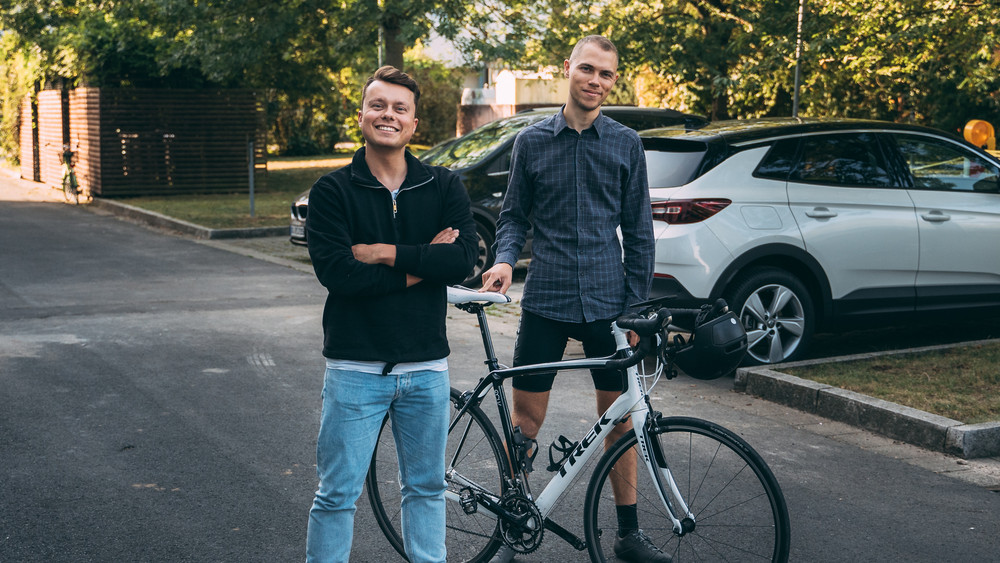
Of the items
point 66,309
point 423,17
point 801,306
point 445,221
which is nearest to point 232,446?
point 445,221

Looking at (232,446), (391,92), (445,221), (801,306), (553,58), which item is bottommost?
(232,446)

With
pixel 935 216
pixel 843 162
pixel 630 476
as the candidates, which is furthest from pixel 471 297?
pixel 935 216

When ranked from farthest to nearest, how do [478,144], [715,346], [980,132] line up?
[478,144] < [980,132] < [715,346]

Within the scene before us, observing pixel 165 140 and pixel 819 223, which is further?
pixel 165 140

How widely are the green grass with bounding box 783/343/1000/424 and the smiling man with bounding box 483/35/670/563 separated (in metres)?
2.68

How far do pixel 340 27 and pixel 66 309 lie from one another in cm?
988

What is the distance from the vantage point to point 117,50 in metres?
21.2

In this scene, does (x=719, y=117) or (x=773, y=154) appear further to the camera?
(x=719, y=117)

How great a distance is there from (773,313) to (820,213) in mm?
738

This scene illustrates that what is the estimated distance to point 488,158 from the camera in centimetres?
1130

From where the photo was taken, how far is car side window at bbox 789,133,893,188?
727 centimetres

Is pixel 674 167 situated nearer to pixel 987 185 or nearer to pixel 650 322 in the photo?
pixel 987 185

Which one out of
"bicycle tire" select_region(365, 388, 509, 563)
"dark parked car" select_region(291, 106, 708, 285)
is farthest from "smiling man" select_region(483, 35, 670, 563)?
"dark parked car" select_region(291, 106, 708, 285)

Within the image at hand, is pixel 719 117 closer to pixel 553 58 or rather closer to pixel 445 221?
pixel 553 58
